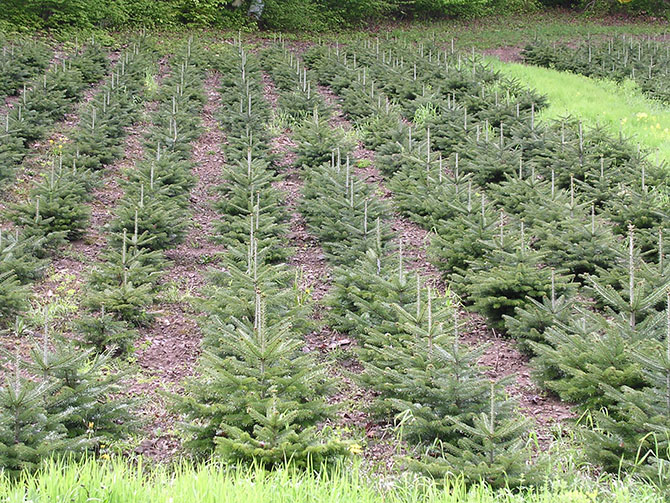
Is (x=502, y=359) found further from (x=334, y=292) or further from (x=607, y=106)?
(x=607, y=106)

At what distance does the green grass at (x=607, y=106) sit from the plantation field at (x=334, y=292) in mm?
108

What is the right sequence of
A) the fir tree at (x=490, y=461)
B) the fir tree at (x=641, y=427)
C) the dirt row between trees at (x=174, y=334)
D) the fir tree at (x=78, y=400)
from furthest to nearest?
the dirt row between trees at (x=174, y=334)
the fir tree at (x=78, y=400)
the fir tree at (x=641, y=427)
the fir tree at (x=490, y=461)

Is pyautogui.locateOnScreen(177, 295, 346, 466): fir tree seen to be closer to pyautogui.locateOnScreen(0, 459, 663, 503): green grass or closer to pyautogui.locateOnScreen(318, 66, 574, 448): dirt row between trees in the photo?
pyautogui.locateOnScreen(0, 459, 663, 503): green grass

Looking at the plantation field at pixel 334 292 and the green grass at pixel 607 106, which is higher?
the green grass at pixel 607 106

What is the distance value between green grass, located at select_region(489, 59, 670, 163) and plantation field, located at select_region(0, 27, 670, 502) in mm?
108

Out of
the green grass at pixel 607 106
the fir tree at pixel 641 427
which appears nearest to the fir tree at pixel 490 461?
the fir tree at pixel 641 427

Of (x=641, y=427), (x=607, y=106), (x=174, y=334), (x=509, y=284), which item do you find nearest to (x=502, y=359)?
(x=509, y=284)

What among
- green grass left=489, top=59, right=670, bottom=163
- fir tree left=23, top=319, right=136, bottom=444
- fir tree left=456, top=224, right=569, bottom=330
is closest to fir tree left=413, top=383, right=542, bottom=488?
fir tree left=23, top=319, right=136, bottom=444

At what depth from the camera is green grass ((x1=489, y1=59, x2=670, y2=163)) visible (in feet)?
42.4

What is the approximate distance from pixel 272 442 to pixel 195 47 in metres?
19.8

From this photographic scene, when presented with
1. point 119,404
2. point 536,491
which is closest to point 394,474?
point 536,491

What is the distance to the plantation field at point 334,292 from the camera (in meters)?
4.05

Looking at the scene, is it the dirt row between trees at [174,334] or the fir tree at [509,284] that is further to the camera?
the fir tree at [509,284]

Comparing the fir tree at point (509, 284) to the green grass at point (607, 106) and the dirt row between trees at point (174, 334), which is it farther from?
the green grass at point (607, 106)
